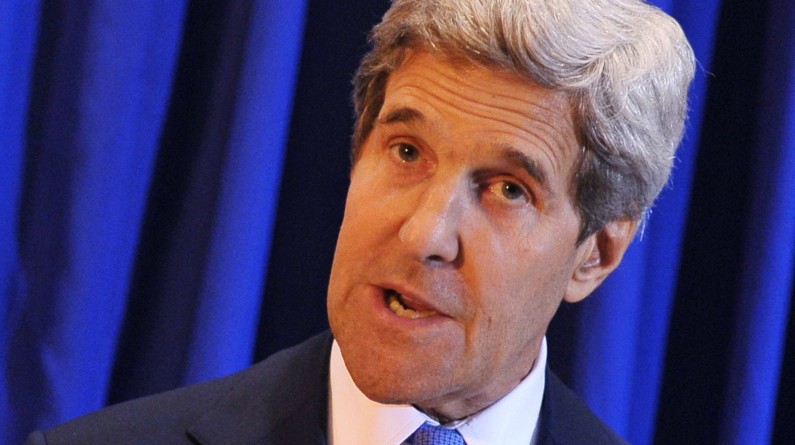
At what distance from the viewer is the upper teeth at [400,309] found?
1.22m

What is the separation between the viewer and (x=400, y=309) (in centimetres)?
123

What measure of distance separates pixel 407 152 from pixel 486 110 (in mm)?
108

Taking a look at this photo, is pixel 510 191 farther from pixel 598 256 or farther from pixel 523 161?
pixel 598 256

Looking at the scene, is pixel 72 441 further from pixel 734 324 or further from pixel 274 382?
pixel 734 324

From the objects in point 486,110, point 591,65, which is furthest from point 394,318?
point 591,65

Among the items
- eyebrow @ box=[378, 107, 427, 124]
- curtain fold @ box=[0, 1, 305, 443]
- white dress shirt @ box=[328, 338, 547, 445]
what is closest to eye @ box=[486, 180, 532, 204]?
eyebrow @ box=[378, 107, 427, 124]

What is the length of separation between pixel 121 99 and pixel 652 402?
3.57 feet

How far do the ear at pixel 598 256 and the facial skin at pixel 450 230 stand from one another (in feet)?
0.37

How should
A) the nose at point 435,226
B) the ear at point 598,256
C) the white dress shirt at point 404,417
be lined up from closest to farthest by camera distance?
the nose at point 435,226 → the white dress shirt at point 404,417 → the ear at point 598,256

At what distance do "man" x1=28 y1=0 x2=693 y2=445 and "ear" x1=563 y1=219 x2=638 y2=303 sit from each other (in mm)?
33

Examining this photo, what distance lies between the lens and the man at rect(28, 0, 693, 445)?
4.00 ft

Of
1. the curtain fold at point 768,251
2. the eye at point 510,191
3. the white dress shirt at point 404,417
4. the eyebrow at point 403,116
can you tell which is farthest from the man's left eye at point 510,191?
the curtain fold at point 768,251

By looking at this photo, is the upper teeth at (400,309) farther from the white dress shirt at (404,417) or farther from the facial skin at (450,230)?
the white dress shirt at (404,417)

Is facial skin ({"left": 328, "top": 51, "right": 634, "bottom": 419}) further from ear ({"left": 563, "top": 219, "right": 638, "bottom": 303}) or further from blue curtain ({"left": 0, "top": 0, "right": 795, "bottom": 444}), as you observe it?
blue curtain ({"left": 0, "top": 0, "right": 795, "bottom": 444})
